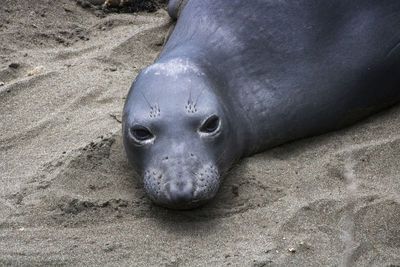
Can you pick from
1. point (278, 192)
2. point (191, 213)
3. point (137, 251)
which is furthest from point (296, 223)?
point (137, 251)

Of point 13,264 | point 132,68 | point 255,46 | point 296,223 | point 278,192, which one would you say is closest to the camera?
point 13,264

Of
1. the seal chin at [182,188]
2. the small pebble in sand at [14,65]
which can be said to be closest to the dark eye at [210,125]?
the seal chin at [182,188]

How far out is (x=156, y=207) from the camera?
12.4 ft

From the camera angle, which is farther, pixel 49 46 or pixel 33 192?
pixel 49 46

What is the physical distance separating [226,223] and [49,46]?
2727mm

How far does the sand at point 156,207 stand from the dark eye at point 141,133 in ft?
0.96

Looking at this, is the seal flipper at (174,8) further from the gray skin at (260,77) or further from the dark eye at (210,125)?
the dark eye at (210,125)

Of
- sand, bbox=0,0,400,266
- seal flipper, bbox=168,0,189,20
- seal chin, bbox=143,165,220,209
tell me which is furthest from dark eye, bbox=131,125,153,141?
seal flipper, bbox=168,0,189,20

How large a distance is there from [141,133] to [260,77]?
0.85 meters

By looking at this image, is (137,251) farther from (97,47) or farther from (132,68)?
(97,47)

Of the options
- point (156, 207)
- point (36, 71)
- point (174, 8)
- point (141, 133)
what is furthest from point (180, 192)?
point (174, 8)

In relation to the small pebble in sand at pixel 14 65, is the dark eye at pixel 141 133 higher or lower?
higher

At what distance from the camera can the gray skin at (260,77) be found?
3.83 meters

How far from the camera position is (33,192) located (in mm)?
3879
